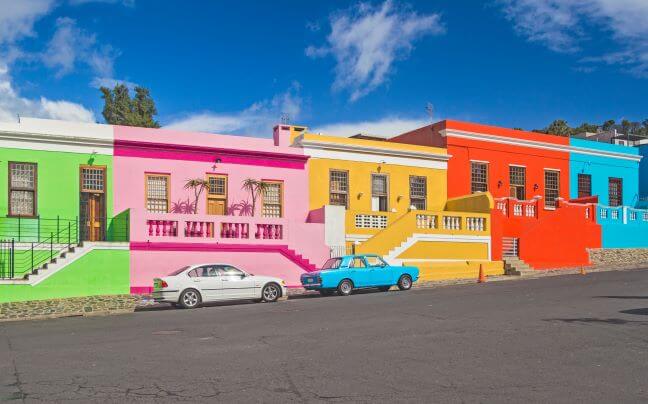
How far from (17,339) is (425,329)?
26.6 ft

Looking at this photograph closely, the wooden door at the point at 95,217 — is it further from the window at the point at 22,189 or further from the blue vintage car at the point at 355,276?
the blue vintage car at the point at 355,276

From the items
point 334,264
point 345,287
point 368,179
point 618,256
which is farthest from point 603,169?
point 345,287

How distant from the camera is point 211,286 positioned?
20031mm

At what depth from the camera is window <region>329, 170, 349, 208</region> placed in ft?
94.9

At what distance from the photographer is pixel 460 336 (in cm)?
1210

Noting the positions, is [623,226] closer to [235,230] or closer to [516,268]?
[516,268]

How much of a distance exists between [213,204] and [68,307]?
8.28 meters

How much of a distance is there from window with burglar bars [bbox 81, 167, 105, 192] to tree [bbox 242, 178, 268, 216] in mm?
5481

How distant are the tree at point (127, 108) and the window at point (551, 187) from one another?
103 ft

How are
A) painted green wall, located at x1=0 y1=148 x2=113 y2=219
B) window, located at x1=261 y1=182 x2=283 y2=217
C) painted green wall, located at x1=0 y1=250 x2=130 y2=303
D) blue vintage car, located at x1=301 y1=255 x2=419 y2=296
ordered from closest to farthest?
painted green wall, located at x1=0 y1=250 x2=130 y2=303 → blue vintage car, located at x1=301 y1=255 x2=419 y2=296 → painted green wall, located at x1=0 y1=148 x2=113 y2=219 → window, located at x1=261 y1=182 x2=283 y2=217

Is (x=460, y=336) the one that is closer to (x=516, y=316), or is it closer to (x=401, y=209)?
(x=516, y=316)

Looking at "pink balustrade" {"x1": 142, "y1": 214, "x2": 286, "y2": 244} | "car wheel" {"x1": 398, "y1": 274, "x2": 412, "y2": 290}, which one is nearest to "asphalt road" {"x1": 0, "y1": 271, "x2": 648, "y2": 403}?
"car wheel" {"x1": 398, "y1": 274, "x2": 412, "y2": 290}

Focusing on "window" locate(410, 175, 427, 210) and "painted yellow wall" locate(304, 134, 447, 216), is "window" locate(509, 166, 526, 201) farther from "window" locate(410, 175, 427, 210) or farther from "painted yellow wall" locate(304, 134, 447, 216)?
"window" locate(410, 175, 427, 210)

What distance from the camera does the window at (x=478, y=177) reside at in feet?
107
